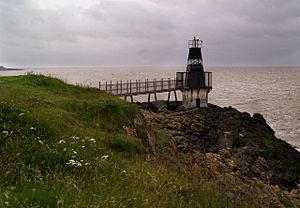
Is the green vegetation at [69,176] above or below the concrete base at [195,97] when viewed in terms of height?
above

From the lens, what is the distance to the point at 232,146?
1109 inches

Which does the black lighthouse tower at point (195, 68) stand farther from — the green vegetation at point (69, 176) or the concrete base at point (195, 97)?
the green vegetation at point (69, 176)

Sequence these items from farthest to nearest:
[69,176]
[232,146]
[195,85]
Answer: [195,85] < [232,146] < [69,176]

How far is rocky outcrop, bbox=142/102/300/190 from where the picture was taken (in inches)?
808

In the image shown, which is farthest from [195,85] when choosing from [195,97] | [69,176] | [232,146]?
[69,176]

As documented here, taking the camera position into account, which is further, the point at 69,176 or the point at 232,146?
the point at 232,146

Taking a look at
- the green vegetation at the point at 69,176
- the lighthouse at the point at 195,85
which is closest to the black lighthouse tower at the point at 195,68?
the lighthouse at the point at 195,85

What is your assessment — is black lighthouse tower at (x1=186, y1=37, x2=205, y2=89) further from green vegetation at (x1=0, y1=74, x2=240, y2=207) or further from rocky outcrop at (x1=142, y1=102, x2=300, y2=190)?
green vegetation at (x1=0, y1=74, x2=240, y2=207)

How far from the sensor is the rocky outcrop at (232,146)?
2053cm

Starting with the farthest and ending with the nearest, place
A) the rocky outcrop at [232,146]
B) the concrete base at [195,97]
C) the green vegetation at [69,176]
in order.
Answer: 1. the concrete base at [195,97]
2. the rocky outcrop at [232,146]
3. the green vegetation at [69,176]

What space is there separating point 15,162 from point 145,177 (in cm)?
227

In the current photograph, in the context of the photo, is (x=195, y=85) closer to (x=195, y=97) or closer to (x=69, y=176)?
(x=195, y=97)

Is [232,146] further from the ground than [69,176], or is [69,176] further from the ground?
[69,176]

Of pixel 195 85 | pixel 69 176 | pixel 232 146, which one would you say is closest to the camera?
pixel 69 176
